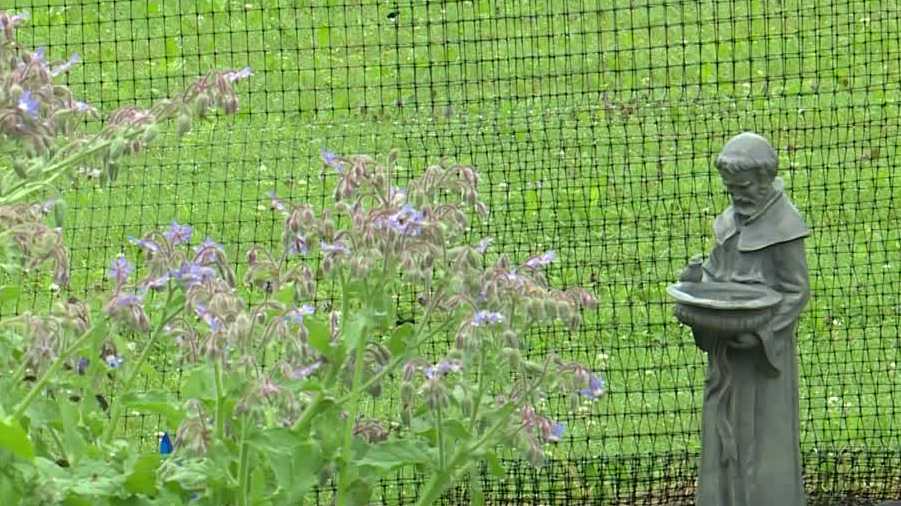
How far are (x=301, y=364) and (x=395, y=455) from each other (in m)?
0.31

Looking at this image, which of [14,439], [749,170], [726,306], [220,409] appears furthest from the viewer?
[749,170]

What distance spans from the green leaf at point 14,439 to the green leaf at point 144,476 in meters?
0.31

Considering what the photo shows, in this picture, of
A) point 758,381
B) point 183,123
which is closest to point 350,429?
point 183,123

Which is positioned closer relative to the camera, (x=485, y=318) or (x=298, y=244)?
(x=485, y=318)

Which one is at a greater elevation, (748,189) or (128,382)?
(748,189)

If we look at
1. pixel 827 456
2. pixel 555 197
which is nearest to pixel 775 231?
pixel 827 456

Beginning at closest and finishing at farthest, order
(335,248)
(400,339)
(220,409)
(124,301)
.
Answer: (124,301), (335,248), (220,409), (400,339)

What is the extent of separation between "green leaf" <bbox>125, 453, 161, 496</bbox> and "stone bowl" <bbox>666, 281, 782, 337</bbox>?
1.57 meters

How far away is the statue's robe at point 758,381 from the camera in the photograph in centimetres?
529

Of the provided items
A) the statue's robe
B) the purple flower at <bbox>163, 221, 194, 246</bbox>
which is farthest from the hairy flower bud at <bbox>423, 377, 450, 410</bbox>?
the statue's robe

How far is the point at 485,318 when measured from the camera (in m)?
4.11

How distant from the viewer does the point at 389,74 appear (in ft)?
38.7

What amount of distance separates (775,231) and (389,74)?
6680 mm

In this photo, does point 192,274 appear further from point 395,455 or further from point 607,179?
point 607,179
